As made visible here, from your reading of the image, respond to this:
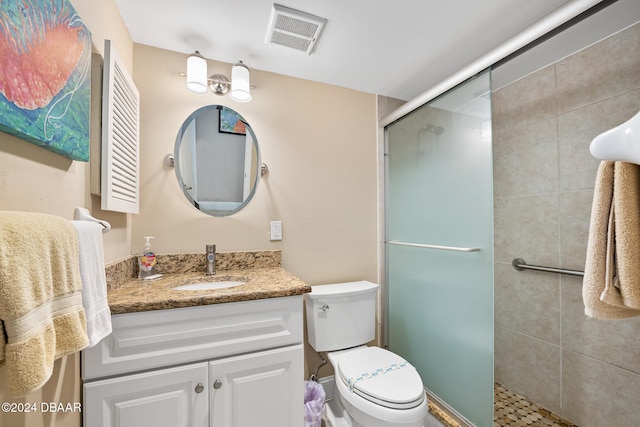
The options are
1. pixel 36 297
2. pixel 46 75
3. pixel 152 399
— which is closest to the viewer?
pixel 36 297

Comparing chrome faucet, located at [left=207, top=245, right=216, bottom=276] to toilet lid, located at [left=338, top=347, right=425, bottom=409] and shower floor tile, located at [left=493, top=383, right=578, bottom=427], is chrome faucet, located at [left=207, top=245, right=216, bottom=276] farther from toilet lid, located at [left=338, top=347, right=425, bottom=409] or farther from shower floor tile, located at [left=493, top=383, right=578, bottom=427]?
shower floor tile, located at [left=493, top=383, right=578, bottom=427]

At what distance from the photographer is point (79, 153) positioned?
85 centimetres

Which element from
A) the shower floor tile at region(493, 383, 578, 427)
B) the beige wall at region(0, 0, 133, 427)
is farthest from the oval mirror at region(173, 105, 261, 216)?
the shower floor tile at region(493, 383, 578, 427)

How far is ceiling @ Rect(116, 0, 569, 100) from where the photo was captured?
1.20 meters

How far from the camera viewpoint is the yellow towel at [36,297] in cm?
47

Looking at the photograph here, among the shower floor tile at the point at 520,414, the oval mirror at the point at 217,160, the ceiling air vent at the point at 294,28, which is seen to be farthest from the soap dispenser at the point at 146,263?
the shower floor tile at the point at 520,414

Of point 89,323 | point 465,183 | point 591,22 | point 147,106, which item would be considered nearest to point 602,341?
point 465,183

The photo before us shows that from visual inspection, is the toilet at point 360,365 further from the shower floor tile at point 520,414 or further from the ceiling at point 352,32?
the ceiling at point 352,32

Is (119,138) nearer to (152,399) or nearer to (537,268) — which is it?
(152,399)

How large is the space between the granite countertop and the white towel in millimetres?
137

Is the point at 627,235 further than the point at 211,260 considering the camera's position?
No

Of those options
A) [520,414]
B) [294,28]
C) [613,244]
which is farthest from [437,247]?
[294,28]

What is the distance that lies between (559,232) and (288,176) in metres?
1.67

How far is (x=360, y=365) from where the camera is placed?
4.47 ft
